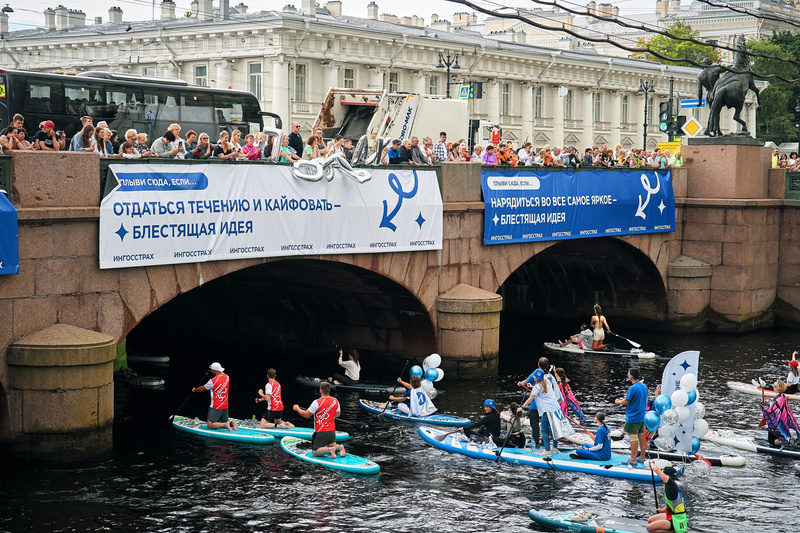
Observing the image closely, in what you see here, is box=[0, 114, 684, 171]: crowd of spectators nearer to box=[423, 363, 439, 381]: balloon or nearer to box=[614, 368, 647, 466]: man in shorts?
box=[423, 363, 439, 381]: balloon

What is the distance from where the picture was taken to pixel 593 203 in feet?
107

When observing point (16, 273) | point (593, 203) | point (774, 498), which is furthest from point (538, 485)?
point (593, 203)

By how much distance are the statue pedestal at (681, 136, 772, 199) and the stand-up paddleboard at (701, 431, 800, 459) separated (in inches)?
633

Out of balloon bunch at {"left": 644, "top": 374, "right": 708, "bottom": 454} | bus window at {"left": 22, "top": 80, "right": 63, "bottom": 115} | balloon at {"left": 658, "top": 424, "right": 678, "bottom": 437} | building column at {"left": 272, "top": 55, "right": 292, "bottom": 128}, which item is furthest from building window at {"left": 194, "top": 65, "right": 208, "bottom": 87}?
balloon at {"left": 658, "top": 424, "right": 678, "bottom": 437}

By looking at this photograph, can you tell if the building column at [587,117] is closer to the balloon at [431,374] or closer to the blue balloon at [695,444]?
the balloon at [431,374]

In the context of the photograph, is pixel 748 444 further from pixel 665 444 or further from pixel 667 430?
pixel 667 430

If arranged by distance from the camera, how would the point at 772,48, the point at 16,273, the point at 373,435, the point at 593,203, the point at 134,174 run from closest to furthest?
the point at 16,273 → the point at 134,174 → the point at 373,435 → the point at 593,203 → the point at 772,48

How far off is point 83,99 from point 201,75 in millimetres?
35280

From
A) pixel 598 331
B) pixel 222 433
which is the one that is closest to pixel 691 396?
pixel 222 433

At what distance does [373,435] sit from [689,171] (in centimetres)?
2006

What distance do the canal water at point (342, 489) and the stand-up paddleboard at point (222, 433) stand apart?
0.81 ft

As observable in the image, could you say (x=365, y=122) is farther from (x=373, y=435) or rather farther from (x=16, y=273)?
(x=16, y=273)

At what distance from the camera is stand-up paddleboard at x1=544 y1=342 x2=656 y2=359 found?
1262 inches

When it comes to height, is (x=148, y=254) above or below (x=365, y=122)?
below
